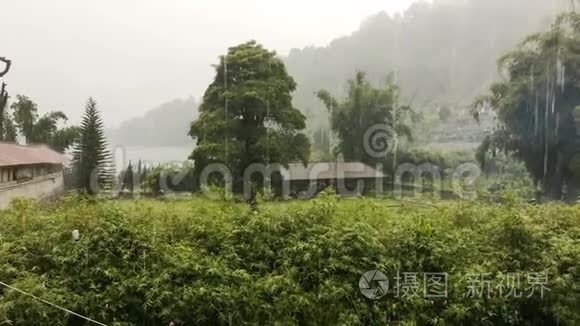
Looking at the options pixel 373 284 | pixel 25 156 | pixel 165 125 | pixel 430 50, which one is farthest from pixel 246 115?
pixel 430 50

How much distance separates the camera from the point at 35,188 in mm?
5863

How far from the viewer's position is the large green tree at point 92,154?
730cm

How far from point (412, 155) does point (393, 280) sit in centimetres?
1396

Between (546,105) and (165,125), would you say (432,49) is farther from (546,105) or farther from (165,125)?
(165,125)

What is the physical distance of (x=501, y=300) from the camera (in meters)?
2.83

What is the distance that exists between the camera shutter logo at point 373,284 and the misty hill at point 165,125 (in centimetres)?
869

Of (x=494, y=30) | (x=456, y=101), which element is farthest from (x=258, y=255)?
(x=494, y=30)

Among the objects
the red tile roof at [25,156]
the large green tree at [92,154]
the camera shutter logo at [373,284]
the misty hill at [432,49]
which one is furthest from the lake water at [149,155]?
the misty hill at [432,49]

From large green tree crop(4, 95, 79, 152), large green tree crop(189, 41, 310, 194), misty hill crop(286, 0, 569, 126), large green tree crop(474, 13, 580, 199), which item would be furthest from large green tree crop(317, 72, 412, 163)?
large green tree crop(4, 95, 79, 152)

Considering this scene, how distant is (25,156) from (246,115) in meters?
4.79

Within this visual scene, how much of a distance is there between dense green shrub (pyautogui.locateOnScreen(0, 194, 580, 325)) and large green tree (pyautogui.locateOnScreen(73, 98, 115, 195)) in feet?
13.5

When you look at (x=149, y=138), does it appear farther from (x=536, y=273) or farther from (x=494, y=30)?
(x=494, y=30)

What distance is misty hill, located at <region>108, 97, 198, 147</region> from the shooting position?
11.6m

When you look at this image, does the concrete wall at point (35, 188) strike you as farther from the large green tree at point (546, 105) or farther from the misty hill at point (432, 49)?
the misty hill at point (432, 49)
